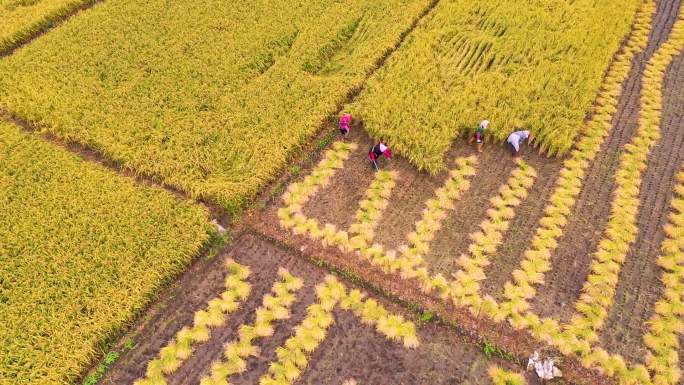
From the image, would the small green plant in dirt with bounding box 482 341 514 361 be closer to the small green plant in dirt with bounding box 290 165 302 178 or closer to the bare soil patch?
the bare soil patch

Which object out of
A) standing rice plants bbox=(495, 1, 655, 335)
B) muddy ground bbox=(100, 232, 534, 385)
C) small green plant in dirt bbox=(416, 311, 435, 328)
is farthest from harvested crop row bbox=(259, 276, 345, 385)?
standing rice plants bbox=(495, 1, 655, 335)

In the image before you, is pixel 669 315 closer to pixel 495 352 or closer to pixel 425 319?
pixel 495 352

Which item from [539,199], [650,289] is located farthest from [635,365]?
[539,199]

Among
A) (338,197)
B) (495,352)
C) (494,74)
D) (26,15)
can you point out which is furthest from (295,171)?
(26,15)

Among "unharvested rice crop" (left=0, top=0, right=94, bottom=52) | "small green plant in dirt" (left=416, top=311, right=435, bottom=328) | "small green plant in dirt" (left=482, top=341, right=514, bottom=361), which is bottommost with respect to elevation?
"small green plant in dirt" (left=482, top=341, right=514, bottom=361)

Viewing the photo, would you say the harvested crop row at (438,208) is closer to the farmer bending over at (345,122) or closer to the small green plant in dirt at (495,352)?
the small green plant in dirt at (495,352)

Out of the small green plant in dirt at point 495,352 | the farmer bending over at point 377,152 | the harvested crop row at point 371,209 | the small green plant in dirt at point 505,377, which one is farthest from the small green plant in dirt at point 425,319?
the farmer bending over at point 377,152
